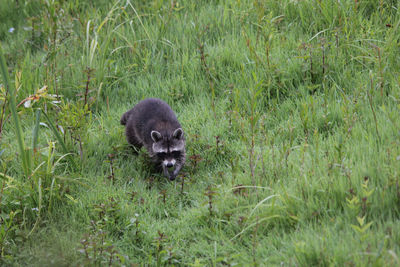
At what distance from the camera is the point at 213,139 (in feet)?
18.2

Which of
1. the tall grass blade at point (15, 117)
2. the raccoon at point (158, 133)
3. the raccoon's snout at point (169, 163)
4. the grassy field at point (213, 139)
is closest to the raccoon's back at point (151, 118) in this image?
the raccoon at point (158, 133)

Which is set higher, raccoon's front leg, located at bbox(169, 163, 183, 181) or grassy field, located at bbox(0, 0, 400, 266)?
grassy field, located at bbox(0, 0, 400, 266)

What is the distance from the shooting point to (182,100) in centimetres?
645

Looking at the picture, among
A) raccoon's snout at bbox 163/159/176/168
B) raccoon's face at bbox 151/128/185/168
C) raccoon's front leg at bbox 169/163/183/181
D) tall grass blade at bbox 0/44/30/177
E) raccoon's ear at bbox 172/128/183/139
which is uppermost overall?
tall grass blade at bbox 0/44/30/177

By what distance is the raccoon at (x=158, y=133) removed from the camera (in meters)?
A: 5.55

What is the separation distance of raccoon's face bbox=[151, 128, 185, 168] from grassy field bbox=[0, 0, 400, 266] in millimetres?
202

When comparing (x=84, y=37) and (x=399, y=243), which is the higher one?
(x=84, y=37)

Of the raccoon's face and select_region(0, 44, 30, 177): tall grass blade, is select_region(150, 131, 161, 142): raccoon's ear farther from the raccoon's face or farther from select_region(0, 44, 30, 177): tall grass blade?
select_region(0, 44, 30, 177): tall grass blade

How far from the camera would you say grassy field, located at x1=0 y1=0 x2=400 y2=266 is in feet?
12.7

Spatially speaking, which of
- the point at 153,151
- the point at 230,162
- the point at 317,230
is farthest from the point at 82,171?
the point at 317,230

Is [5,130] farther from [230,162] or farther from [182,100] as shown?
[230,162]

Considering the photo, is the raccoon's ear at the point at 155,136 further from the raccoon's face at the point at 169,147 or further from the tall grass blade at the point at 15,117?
the tall grass blade at the point at 15,117

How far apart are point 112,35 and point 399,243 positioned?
5.18 metres

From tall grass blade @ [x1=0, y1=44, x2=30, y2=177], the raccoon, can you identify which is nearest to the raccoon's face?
the raccoon
